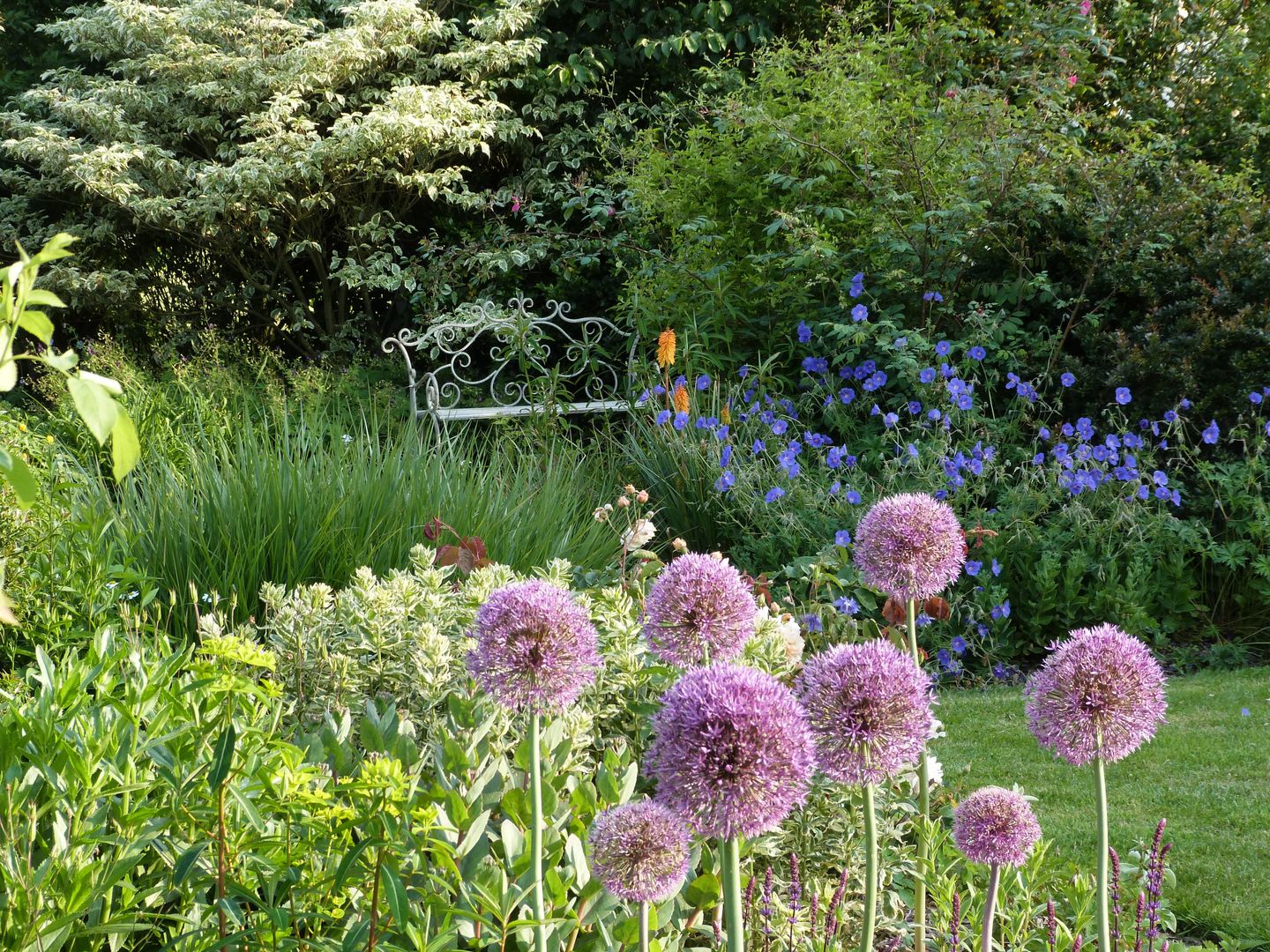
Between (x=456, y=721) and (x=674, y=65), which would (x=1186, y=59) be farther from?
(x=456, y=721)

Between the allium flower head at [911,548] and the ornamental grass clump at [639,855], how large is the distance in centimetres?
49

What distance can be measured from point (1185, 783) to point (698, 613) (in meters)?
2.79

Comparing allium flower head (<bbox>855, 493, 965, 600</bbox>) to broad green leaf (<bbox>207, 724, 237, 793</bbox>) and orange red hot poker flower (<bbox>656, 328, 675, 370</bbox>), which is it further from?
orange red hot poker flower (<bbox>656, 328, 675, 370</bbox>)

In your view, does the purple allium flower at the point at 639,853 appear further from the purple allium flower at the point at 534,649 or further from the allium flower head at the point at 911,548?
the allium flower head at the point at 911,548

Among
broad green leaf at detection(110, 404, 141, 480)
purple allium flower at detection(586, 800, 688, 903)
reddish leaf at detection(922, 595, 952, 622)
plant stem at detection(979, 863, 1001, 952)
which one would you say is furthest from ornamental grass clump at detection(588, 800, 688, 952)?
reddish leaf at detection(922, 595, 952, 622)

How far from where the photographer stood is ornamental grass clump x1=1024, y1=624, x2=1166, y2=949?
1.11 meters

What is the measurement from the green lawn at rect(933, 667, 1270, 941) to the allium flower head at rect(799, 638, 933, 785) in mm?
1889

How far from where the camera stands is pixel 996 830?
1.28m

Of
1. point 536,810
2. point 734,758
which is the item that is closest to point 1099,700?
point 734,758

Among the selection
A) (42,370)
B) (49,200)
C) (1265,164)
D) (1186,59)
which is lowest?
(42,370)

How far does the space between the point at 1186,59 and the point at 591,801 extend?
9.88 m

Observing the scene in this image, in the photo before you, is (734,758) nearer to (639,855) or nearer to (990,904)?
(639,855)

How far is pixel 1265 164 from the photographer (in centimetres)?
823

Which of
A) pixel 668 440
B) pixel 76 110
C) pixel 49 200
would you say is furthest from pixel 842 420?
pixel 49 200
